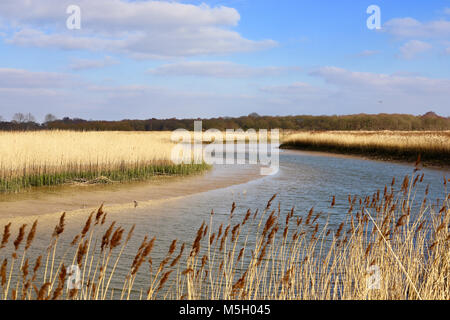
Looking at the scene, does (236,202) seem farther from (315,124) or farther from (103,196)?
(315,124)

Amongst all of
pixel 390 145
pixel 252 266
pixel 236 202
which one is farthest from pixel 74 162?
pixel 390 145

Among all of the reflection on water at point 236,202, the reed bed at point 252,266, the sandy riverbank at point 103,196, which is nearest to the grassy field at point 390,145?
the reflection on water at point 236,202

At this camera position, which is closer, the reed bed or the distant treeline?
the reed bed

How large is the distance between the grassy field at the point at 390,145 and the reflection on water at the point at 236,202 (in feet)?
15.0

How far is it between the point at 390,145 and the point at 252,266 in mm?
Result: 25880

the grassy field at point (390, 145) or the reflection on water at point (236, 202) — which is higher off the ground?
the grassy field at point (390, 145)

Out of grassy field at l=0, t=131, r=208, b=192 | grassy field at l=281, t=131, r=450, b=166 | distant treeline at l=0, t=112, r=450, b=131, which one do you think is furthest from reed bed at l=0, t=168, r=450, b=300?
distant treeline at l=0, t=112, r=450, b=131

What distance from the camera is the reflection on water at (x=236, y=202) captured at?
705 cm

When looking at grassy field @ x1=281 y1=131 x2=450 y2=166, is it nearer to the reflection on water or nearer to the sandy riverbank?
the reflection on water

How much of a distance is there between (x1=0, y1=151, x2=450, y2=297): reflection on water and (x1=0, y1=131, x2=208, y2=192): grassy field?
3.29 meters

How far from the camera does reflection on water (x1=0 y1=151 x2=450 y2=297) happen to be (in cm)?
705

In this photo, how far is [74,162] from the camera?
13.5 metres

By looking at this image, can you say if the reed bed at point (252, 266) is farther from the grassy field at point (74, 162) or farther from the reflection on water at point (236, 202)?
the grassy field at point (74, 162)

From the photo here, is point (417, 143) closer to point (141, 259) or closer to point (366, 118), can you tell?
point (141, 259)
